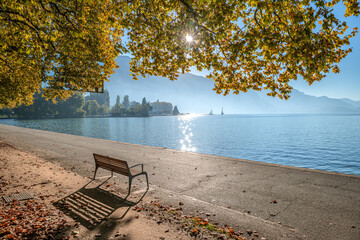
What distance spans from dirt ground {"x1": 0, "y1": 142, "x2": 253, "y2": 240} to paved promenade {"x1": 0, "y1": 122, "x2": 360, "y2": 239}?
2.35 ft

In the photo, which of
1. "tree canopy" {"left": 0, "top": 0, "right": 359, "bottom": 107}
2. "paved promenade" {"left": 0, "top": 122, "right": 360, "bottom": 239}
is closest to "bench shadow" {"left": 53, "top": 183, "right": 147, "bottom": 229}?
"paved promenade" {"left": 0, "top": 122, "right": 360, "bottom": 239}

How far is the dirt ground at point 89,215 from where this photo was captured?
4.53m

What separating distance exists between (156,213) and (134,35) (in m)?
6.43

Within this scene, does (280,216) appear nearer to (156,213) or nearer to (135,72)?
(156,213)

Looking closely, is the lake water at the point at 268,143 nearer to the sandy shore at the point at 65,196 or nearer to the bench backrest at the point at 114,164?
the bench backrest at the point at 114,164

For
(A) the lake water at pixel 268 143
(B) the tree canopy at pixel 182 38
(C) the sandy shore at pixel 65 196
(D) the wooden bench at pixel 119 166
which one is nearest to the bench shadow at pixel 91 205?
(C) the sandy shore at pixel 65 196

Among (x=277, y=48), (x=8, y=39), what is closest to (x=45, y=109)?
(x=8, y=39)

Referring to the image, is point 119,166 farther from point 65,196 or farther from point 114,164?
point 65,196

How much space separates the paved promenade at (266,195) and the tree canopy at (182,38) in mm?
3479

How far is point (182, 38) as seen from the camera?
25.1 feet

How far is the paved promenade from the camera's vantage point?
5227 millimetres

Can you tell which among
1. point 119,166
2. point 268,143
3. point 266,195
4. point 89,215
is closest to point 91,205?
point 89,215

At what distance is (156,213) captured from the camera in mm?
5691

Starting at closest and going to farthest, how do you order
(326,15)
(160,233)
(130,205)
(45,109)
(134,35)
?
(160,233) < (326,15) < (130,205) < (134,35) < (45,109)
